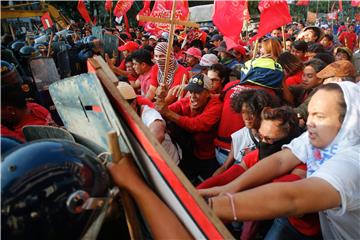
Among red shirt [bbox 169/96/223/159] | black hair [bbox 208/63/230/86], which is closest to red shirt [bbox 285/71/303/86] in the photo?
black hair [bbox 208/63/230/86]

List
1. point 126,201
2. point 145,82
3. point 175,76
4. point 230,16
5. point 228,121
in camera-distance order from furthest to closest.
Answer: point 230,16
point 145,82
point 175,76
point 228,121
point 126,201

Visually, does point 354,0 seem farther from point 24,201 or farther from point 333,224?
point 24,201

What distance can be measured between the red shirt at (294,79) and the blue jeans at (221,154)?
1.54m

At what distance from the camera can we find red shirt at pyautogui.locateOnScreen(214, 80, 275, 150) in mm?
2902

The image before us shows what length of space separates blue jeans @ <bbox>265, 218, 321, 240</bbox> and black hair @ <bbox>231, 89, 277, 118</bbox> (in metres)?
0.87

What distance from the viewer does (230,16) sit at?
4.66 m

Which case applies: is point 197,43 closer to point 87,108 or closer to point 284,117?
point 284,117

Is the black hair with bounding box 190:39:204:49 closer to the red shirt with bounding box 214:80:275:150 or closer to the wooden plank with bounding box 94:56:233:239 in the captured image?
the red shirt with bounding box 214:80:275:150

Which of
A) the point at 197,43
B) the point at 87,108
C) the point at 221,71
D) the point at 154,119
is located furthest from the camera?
the point at 197,43

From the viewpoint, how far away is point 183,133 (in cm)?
315

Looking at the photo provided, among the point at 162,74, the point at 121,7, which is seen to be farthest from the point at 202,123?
the point at 121,7

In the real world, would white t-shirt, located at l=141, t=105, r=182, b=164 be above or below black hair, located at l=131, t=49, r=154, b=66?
below

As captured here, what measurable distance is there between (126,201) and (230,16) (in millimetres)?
4156

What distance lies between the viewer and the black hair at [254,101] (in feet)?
8.13
